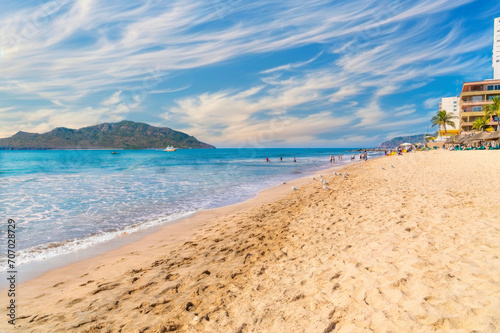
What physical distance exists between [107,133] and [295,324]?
6930 inches

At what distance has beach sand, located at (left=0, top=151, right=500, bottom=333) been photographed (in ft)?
10.0

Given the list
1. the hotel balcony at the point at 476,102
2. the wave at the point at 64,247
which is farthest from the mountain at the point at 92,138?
the hotel balcony at the point at 476,102

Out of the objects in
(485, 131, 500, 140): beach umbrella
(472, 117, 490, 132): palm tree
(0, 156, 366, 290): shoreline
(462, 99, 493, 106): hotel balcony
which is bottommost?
(0, 156, 366, 290): shoreline

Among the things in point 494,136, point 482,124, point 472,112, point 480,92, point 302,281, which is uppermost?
point 480,92

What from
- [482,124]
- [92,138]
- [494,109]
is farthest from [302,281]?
[92,138]

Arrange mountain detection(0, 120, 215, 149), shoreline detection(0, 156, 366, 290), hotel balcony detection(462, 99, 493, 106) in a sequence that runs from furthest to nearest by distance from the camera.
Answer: mountain detection(0, 120, 215, 149) < hotel balcony detection(462, 99, 493, 106) < shoreline detection(0, 156, 366, 290)

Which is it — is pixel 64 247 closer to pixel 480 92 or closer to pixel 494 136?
pixel 494 136

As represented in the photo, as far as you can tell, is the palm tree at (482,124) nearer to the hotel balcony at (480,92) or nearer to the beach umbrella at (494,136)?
the hotel balcony at (480,92)

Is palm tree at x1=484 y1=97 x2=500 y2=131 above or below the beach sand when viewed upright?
above

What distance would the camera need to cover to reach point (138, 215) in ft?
36.1

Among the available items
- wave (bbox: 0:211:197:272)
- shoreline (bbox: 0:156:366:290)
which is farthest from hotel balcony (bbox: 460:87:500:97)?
wave (bbox: 0:211:197:272)

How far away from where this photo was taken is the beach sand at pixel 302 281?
10.0 ft

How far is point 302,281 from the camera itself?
4.12 m

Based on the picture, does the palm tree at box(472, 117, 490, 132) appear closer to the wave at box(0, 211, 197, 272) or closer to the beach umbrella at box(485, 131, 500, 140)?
the beach umbrella at box(485, 131, 500, 140)
